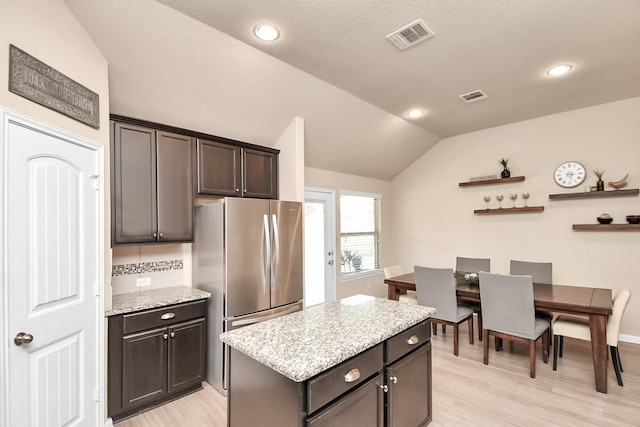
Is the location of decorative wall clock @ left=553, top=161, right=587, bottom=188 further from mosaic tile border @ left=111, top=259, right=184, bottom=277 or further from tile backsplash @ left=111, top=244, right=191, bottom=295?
mosaic tile border @ left=111, top=259, right=184, bottom=277

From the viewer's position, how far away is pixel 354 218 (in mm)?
5371

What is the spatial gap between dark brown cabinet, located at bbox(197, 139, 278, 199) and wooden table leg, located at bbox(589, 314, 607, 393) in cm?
332

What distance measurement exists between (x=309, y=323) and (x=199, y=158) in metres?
2.02

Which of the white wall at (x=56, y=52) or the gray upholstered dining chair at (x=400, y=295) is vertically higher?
the white wall at (x=56, y=52)

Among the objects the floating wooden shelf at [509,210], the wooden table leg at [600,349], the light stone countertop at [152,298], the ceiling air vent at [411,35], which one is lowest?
the wooden table leg at [600,349]

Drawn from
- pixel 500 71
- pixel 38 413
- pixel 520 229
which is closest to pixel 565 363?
pixel 520 229

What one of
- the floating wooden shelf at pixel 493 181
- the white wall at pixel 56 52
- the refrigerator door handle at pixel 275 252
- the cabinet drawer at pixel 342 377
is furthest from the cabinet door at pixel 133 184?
the floating wooden shelf at pixel 493 181

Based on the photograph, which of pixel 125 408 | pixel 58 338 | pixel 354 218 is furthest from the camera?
pixel 354 218

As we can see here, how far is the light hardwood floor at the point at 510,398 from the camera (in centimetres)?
228

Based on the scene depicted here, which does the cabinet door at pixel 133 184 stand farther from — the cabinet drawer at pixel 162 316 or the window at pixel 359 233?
the window at pixel 359 233

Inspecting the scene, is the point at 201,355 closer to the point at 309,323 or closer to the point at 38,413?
the point at 38,413

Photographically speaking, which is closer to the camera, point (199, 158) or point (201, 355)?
point (201, 355)

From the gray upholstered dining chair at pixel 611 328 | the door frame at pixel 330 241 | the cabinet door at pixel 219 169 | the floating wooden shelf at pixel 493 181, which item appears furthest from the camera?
the door frame at pixel 330 241

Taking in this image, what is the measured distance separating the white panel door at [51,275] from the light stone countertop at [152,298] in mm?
234
